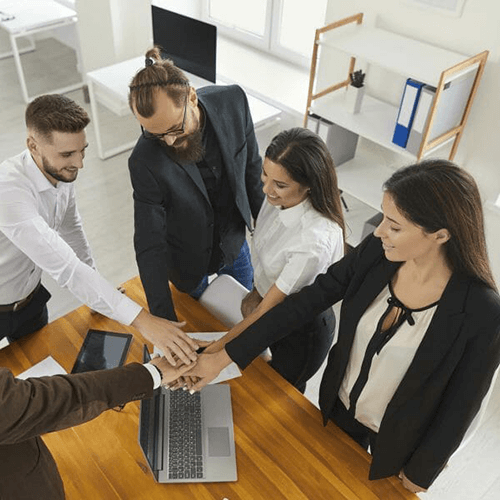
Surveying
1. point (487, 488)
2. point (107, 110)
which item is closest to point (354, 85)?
point (487, 488)

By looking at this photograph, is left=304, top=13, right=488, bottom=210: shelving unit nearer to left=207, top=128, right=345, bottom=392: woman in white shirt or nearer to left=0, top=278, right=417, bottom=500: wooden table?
left=207, top=128, right=345, bottom=392: woman in white shirt

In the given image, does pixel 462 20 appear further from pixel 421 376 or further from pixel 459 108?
pixel 421 376

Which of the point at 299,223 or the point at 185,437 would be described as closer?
the point at 185,437

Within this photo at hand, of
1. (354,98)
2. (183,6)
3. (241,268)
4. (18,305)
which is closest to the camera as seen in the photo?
(18,305)

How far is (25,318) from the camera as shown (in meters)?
2.28

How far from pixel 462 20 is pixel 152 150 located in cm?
183

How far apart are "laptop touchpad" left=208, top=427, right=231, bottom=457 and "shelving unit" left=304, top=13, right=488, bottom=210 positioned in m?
1.82

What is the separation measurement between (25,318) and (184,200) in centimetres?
87

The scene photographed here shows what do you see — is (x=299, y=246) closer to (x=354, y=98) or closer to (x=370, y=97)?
(x=354, y=98)

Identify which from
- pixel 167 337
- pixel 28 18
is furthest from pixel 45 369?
pixel 28 18

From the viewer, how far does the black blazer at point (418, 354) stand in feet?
4.51

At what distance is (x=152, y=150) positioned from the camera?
75.6 inches

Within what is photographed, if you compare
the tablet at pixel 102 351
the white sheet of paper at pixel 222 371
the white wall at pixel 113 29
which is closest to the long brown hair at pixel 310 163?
the white sheet of paper at pixel 222 371

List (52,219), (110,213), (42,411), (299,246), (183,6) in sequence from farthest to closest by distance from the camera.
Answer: (183,6)
(110,213)
(52,219)
(299,246)
(42,411)
